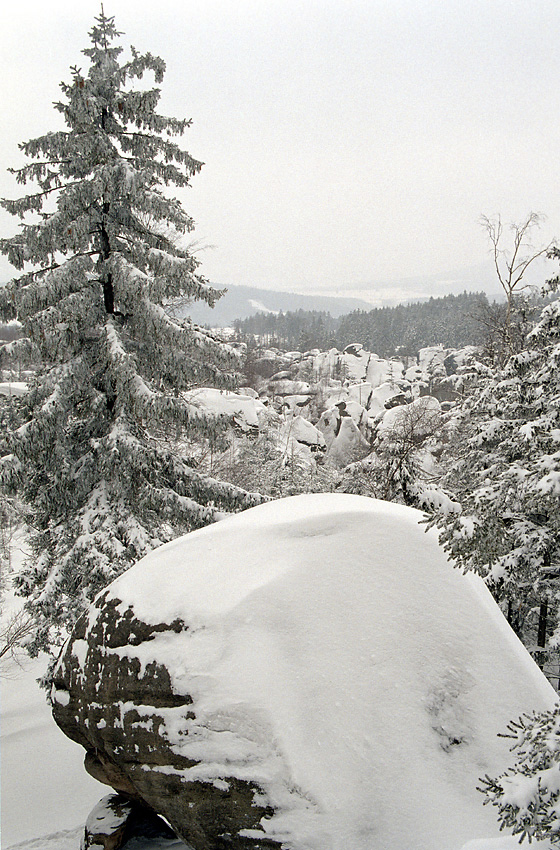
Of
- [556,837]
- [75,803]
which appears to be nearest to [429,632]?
[556,837]

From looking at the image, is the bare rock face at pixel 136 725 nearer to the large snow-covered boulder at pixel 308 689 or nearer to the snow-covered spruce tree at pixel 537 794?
the large snow-covered boulder at pixel 308 689

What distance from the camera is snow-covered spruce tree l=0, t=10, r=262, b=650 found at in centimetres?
794

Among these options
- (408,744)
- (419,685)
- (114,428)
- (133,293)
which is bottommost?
(408,744)

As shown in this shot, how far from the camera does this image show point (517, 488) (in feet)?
17.5

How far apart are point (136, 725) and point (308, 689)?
69.0 inches

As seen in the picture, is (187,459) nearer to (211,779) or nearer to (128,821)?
(128,821)

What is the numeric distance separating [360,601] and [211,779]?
6.35 feet

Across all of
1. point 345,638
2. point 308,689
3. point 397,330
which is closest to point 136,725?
point 308,689

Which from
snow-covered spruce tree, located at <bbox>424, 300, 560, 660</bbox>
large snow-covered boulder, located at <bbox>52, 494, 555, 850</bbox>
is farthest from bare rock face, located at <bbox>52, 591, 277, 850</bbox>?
snow-covered spruce tree, located at <bbox>424, 300, 560, 660</bbox>

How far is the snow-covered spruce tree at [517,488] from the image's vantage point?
418 centimetres

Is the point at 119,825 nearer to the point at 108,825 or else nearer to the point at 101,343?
the point at 108,825

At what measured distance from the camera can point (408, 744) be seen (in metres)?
4.12

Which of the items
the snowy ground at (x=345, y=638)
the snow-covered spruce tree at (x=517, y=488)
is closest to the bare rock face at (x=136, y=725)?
the snowy ground at (x=345, y=638)

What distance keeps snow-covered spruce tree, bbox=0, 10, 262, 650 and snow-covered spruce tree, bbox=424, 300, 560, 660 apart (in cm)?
517
